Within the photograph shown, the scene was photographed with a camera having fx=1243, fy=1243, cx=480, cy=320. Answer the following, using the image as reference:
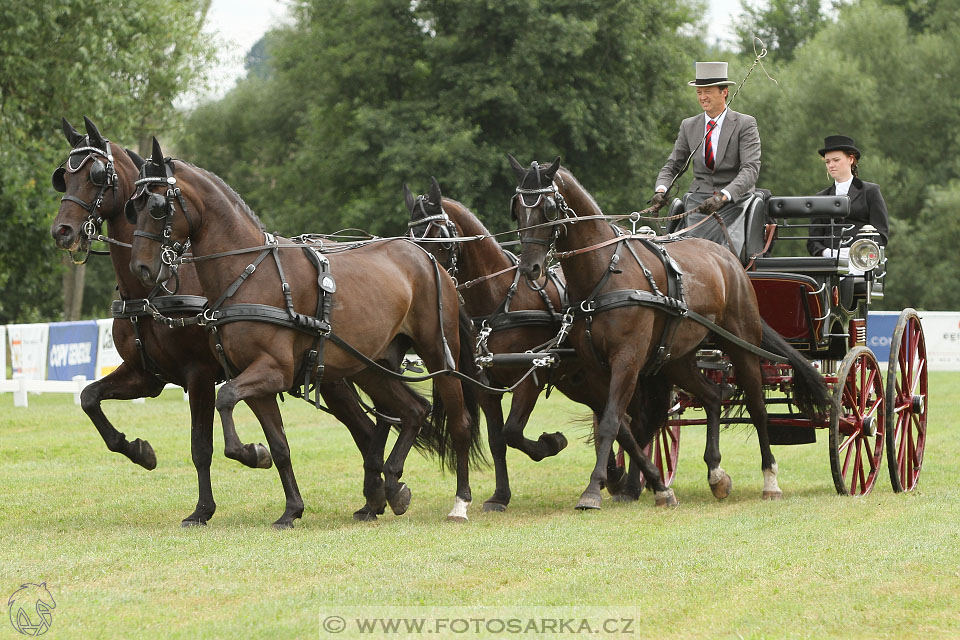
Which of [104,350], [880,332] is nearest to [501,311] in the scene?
[104,350]

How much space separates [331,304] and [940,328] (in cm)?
1907

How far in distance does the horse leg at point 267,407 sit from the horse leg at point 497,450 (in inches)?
65.7

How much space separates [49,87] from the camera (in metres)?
22.0

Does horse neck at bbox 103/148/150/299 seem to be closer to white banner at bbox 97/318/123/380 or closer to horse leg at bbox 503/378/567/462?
horse leg at bbox 503/378/567/462

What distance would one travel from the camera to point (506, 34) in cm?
2672

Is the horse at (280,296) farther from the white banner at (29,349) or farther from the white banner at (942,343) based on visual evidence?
the white banner at (942,343)

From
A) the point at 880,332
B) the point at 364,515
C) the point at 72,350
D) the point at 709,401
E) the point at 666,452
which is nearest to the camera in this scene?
the point at 364,515

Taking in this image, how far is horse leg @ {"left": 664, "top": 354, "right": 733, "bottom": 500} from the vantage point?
9.07 metres

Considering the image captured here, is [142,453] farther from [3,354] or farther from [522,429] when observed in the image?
[3,354]

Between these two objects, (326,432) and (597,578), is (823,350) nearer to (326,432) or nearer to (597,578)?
(597,578)

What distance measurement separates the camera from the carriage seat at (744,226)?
9.31 m

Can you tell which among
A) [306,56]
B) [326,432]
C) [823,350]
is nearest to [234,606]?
[823,350]

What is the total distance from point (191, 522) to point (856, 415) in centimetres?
482

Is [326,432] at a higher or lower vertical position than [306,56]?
lower
